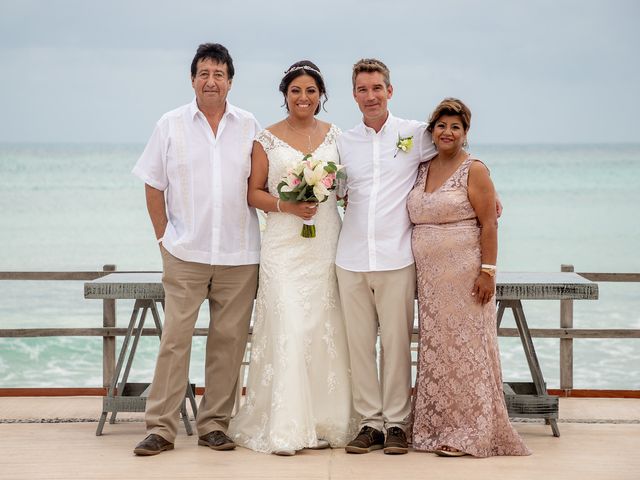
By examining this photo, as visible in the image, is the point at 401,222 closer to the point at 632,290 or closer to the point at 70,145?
the point at 632,290

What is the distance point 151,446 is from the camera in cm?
584

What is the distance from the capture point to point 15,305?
20.5m

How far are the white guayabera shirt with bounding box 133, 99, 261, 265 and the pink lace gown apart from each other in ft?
3.30

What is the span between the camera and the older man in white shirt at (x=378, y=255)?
19.1ft

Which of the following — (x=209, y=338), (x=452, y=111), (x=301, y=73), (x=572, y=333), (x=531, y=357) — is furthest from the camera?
(x=572, y=333)

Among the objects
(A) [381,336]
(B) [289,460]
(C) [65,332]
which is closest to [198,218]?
(A) [381,336]

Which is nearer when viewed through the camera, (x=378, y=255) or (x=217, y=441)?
(x=378, y=255)

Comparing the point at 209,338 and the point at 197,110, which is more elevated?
the point at 197,110

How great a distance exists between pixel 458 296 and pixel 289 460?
→ 4.19 feet

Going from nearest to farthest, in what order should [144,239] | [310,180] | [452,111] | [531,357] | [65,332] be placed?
[310,180] → [452,111] → [531,357] → [65,332] → [144,239]

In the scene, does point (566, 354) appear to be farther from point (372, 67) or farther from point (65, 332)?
point (65, 332)

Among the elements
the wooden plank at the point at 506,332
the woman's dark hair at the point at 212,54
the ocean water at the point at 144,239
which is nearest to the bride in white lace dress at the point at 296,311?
the woman's dark hair at the point at 212,54

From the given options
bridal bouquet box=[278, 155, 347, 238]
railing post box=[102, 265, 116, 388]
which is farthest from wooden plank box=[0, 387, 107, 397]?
bridal bouquet box=[278, 155, 347, 238]

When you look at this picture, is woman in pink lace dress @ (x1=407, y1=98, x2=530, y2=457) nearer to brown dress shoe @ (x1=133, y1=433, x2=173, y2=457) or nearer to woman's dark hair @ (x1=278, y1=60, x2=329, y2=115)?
woman's dark hair @ (x1=278, y1=60, x2=329, y2=115)
